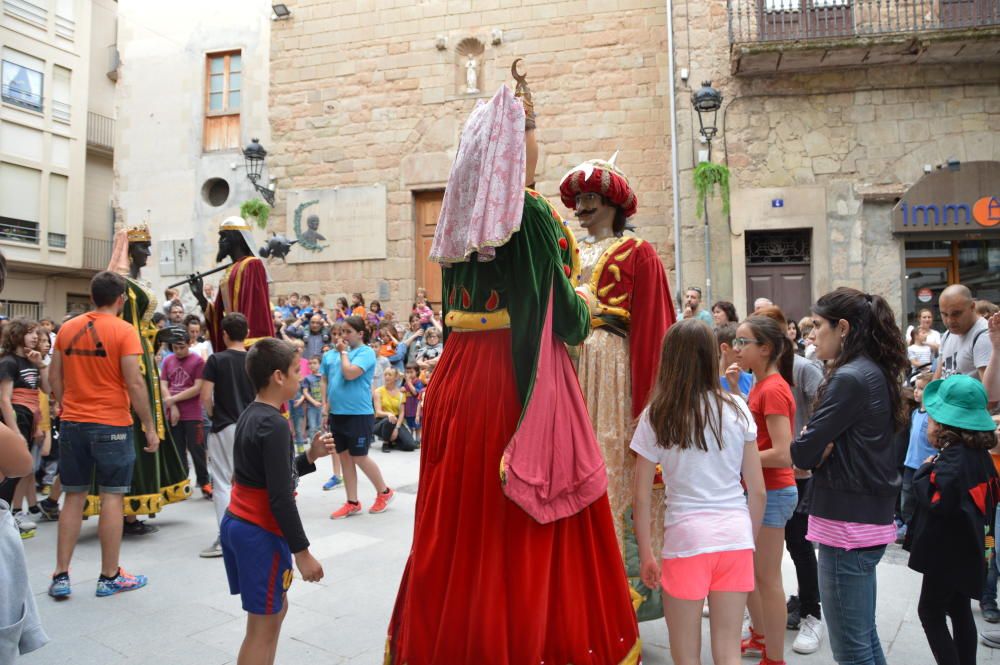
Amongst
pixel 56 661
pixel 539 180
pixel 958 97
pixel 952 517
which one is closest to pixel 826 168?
pixel 958 97

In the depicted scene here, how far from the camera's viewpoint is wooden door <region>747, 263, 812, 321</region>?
12.8 metres

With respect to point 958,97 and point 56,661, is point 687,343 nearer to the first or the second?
point 56,661

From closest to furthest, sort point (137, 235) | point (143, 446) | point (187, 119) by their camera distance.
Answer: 1. point (143, 446)
2. point (137, 235)
3. point (187, 119)

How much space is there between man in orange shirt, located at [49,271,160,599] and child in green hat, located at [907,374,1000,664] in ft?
13.5

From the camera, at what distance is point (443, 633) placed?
2303 mm

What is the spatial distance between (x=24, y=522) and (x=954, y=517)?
6.25 m

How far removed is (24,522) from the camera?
5656 millimetres

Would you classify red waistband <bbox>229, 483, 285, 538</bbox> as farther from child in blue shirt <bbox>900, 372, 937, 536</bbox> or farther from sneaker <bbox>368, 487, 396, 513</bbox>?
child in blue shirt <bbox>900, 372, 937, 536</bbox>

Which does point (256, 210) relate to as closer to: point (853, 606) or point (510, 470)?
point (510, 470)

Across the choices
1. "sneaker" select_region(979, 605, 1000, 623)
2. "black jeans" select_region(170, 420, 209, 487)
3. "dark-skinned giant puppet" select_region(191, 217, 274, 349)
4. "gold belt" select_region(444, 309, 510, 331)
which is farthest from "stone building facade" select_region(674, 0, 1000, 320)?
"gold belt" select_region(444, 309, 510, 331)

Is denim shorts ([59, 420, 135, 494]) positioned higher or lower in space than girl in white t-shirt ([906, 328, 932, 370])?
lower

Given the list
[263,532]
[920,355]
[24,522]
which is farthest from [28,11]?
[263,532]

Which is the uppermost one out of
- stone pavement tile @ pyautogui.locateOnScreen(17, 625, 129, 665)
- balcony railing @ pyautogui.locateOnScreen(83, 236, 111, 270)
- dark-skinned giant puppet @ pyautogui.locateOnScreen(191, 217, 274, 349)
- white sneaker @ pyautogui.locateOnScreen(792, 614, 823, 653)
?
balcony railing @ pyautogui.locateOnScreen(83, 236, 111, 270)

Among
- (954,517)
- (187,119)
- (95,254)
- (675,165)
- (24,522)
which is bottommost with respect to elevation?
(24,522)
